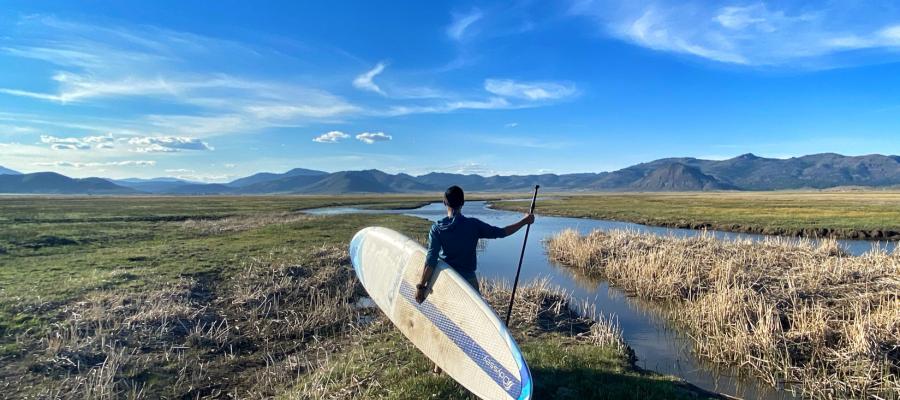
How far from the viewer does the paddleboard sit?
7062 millimetres

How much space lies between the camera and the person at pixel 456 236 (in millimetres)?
7539

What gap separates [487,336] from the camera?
24.8ft

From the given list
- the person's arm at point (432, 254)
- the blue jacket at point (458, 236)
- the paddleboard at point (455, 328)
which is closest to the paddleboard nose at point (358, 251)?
the paddleboard at point (455, 328)

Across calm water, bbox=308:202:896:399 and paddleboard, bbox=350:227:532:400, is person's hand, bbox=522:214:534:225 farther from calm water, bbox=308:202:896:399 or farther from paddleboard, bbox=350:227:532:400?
calm water, bbox=308:202:896:399

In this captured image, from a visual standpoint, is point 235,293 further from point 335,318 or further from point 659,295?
point 659,295


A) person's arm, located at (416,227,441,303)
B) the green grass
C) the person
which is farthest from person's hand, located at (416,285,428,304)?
the green grass

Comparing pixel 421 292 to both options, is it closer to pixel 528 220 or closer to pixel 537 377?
pixel 528 220

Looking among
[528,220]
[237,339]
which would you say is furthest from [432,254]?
[237,339]

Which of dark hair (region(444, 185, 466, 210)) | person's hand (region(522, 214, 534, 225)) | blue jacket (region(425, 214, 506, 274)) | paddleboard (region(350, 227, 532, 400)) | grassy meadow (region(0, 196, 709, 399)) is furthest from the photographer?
grassy meadow (region(0, 196, 709, 399))

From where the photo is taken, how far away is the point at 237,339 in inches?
460

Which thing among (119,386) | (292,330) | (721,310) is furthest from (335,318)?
(721,310)

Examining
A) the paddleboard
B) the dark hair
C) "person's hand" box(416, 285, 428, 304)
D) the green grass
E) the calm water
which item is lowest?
the calm water

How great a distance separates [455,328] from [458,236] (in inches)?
68.6

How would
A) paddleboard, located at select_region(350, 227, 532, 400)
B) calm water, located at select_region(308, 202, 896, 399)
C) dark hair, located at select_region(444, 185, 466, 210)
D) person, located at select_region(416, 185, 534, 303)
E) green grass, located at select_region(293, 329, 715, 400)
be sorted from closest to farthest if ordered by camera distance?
paddleboard, located at select_region(350, 227, 532, 400) → dark hair, located at select_region(444, 185, 466, 210) → person, located at select_region(416, 185, 534, 303) → green grass, located at select_region(293, 329, 715, 400) → calm water, located at select_region(308, 202, 896, 399)
